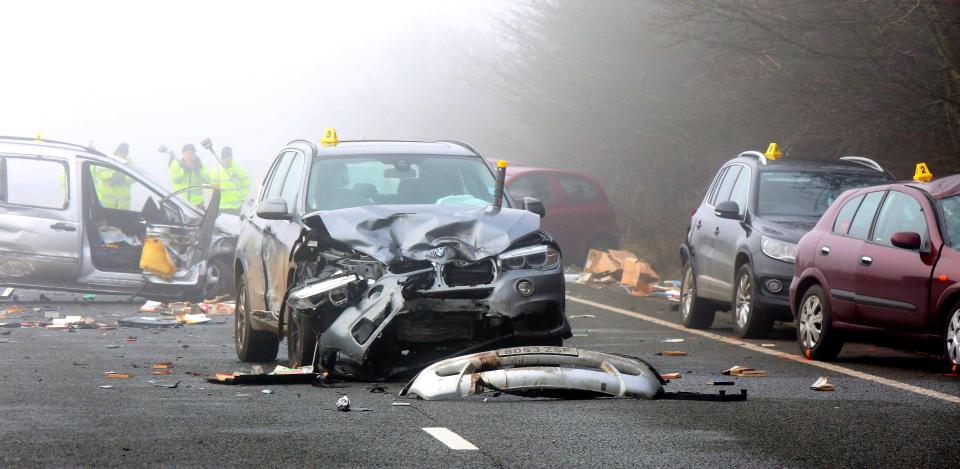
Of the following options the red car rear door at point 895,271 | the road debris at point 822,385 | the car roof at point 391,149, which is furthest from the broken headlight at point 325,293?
the red car rear door at point 895,271

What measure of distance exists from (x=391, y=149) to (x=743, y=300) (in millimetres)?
4485

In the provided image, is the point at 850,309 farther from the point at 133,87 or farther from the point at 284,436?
the point at 133,87

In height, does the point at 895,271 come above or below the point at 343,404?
above

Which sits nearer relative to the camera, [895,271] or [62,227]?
[895,271]

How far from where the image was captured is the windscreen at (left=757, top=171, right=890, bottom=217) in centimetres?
1588

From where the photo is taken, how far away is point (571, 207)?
82.7 feet

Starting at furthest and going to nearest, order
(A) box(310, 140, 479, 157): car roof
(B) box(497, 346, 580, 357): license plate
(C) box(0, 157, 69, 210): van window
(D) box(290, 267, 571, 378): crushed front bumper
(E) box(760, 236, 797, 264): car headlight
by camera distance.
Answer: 1. (C) box(0, 157, 69, 210): van window
2. (E) box(760, 236, 797, 264): car headlight
3. (A) box(310, 140, 479, 157): car roof
4. (D) box(290, 267, 571, 378): crushed front bumper
5. (B) box(497, 346, 580, 357): license plate

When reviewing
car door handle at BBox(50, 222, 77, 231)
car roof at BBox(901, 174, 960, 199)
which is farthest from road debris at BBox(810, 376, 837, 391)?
car door handle at BBox(50, 222, 77, 231)

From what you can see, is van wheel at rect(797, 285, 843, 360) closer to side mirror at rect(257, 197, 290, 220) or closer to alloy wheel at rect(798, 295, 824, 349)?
alloy wheel at rect(798, 295, 824, 349)

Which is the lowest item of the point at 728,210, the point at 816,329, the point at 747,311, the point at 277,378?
the point at 277,378

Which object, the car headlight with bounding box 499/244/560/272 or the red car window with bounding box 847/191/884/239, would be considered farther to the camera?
the red car window with bounding box 847/191/884/239

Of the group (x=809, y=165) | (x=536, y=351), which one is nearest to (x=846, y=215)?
(x=809, y=165)

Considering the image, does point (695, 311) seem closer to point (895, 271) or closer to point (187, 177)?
point (895, 271)

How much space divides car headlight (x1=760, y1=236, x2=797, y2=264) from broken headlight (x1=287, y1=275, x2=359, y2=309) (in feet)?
18.5
